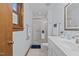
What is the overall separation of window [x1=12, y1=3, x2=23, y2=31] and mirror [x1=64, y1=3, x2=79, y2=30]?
0.61m

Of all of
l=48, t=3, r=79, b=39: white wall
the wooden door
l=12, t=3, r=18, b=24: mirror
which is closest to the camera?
the wooden door

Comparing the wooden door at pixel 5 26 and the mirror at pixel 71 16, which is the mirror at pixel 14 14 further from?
the mirror at pixel 71 16

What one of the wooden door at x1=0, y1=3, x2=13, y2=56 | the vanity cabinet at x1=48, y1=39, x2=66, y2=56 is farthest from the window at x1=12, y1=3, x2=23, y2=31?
the vanity cabinet at x1=48, y1=39, x2=66, y2=56

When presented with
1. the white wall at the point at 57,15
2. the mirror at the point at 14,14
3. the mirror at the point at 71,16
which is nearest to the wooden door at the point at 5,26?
the mirror at the point at 14,14

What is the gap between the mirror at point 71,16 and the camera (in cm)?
181

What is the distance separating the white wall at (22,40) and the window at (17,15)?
57mm

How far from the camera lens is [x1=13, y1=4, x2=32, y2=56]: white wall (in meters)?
1.67

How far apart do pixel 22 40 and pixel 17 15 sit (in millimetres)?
374

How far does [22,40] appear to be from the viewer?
1.85 meters

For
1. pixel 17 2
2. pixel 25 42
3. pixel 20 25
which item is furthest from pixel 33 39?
pixel 17 2

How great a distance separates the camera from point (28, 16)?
1684 mm

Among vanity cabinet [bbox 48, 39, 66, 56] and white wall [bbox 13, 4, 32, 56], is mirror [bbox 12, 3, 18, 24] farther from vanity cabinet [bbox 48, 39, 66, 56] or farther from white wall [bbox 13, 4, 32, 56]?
vanity cabinet [bbox 48, 39, 66, 56]

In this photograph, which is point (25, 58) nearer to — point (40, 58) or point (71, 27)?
point (40, 58)

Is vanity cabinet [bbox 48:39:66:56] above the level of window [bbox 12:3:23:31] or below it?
below
